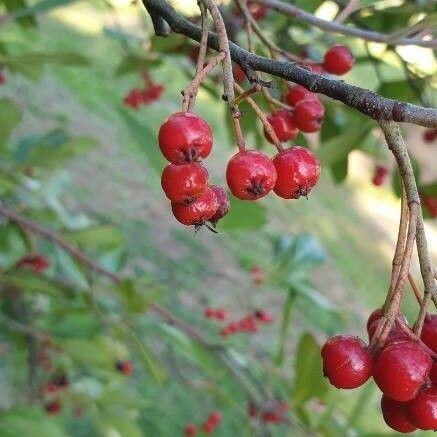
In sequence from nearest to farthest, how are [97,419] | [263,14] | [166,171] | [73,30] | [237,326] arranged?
[166,171] < [263,14] < [97,419] < [237,326] < [73,30]

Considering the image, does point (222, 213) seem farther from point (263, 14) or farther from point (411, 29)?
point (263, 14)

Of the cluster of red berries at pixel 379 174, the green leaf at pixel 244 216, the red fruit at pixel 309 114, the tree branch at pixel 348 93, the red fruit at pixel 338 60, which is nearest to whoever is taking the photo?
the tree branch at pixel 348 93

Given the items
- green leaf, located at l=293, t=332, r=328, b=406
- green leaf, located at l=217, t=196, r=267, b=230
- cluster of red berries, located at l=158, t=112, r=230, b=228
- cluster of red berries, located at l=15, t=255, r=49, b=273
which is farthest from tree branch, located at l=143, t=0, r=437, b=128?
cluster of red berries, located at l=15, t=255, r=49, b=273

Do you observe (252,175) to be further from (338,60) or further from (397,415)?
(338,60)

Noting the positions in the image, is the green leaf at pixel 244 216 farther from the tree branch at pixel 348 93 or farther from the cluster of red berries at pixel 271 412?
the tree branch at pixel 348 93

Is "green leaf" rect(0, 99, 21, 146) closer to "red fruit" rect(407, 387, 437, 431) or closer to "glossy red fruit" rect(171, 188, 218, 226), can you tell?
"glossy red fruit" rect(171, 188, 218, 226)

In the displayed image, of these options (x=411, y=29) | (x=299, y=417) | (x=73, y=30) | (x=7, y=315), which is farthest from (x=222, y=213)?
(x=73, y=30)

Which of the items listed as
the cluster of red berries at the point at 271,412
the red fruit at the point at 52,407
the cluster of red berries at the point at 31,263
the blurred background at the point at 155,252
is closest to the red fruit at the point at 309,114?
the blurred background at the point at 155,252
